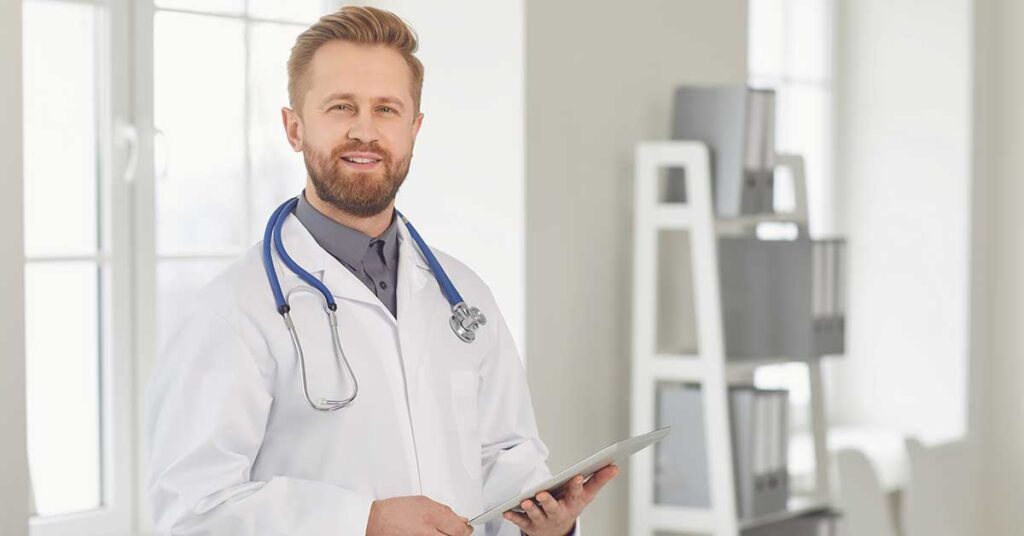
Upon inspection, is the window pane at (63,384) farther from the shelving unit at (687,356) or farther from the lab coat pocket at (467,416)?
the shelving unit at (687,356)

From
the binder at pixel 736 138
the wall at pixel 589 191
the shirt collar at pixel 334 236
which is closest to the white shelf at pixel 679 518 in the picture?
the wall at pixel 589 191

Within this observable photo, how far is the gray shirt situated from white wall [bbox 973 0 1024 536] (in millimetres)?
2721

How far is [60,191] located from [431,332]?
977 millimetres

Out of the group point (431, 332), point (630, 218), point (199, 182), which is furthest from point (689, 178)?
point (431, 332)

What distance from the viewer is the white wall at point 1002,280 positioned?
12.7 ft

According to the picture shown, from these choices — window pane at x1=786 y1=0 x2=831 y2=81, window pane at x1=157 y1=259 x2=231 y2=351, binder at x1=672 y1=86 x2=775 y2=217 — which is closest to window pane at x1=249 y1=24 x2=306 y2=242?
window pane at x1=157 y1=259 x2=231 y2=351

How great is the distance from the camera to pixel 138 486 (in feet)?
7.71

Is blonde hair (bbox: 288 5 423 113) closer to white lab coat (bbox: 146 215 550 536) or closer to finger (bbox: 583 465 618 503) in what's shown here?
white lab coat (bbox: 146 215 550 536)

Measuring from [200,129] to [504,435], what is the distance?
40.4 inches

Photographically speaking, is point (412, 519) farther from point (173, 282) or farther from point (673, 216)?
point (673, 216)

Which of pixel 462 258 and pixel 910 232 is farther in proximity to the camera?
pixel 910 232

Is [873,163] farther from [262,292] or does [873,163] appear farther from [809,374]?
[262,292]

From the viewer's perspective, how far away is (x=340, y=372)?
1498 millimetres

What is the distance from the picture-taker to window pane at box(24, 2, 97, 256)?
7.26ft
